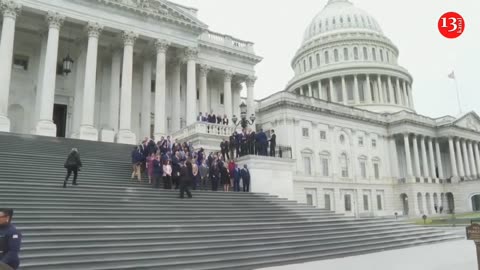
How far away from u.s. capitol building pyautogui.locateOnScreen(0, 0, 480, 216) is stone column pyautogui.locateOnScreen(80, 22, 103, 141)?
0.07 meters

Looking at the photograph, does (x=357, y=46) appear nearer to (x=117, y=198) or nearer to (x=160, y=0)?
(x=160, y=0)

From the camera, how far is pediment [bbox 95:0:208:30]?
28.7 metres

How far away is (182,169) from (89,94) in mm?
14504

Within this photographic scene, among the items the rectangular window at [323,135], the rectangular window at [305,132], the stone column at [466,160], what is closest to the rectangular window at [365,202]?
the rectangular window at [323,135]

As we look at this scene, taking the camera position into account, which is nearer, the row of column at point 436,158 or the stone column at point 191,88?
the stone column at point 191,88

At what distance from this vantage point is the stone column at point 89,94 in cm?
2556

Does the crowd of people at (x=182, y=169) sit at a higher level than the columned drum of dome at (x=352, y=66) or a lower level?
lower

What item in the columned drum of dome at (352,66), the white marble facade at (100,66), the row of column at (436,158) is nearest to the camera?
the white marble facade at (100,66)

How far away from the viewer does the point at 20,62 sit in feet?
95.4

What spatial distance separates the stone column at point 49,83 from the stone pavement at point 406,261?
19445 millimetres

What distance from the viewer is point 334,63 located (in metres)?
76.2

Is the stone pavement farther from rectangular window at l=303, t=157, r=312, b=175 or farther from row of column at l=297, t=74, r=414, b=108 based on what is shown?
row of column at l=297, t=74, r=414, b=108

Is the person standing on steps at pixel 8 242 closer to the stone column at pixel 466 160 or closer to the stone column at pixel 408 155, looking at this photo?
the stone column at pixel 408 155

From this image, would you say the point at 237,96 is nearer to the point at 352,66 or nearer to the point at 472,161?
the point at 352,66
